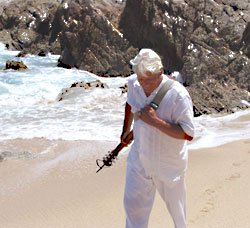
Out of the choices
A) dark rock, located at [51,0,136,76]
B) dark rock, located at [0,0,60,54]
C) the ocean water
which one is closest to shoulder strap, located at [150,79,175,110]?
the ocean water

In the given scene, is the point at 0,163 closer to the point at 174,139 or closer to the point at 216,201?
the point at 216,201

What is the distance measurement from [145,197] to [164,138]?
0.43 metres

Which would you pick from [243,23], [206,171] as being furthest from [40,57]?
[206,171]

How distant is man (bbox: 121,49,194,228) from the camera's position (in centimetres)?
186

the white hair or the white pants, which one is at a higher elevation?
the white hair

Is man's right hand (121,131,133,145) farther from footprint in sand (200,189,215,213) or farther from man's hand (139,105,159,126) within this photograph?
footprint in sand (200,189,215,213)

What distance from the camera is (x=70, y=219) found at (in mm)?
3094

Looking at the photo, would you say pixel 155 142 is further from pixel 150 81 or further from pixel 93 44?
pixel 93 44

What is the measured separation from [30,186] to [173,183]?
240 cm

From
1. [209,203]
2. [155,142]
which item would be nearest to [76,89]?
[209,203]

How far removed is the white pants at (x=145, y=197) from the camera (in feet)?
6.77

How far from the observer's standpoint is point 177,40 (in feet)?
42.2

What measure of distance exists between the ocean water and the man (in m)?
3.04

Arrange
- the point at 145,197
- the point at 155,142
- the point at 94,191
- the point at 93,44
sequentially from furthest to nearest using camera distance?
1. the point at 93,44
2. the point at 94,191
3. the point at 145,197
4. the point at 155,142
